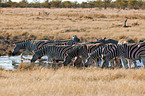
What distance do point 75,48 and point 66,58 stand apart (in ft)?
1.92

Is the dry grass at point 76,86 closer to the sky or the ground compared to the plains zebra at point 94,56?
closer to the ground

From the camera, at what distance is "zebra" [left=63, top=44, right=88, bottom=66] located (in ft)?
36.4

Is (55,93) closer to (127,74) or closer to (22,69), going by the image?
(127,74)

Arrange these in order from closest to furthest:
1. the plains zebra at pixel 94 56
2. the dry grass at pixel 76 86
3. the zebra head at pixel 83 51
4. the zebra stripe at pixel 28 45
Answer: the dry grass at pixel 76 86 → the plains zebra at pixel 94 56 → the zebra head at pixel 83 51 → the zebra stripe at pixel 28 45

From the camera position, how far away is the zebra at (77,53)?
36.4 ft

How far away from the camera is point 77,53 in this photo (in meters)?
11.4

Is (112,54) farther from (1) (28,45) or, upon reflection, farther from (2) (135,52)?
(1) (28,45)

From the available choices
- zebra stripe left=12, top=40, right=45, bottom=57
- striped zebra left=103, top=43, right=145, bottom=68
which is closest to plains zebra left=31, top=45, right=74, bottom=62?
striped zebra left=103, top=43, right=145, bottom=68

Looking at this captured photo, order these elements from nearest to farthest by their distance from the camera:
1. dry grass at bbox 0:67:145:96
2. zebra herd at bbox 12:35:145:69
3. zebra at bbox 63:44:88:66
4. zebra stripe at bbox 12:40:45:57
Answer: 1. dry grass at bbox 0:67:145:96
2. zebra herd at bbox 12:35:145:69
3. zebra at bbox 63:44:88:66
4. zebra stripe at bbox 12:40:45:57

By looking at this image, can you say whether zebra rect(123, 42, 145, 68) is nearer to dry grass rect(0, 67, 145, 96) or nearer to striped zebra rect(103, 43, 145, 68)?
striped zebra rect(103, 43, 145, 68)

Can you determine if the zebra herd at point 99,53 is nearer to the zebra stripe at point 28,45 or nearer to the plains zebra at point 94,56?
the plains zebra at point 94,56

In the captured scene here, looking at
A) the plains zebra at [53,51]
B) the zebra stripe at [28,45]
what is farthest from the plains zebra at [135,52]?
the zebra stripe at [28,45]

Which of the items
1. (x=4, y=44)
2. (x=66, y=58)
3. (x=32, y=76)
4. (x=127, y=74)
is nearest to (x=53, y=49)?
(x=66, y=58)

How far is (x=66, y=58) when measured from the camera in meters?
11.1
